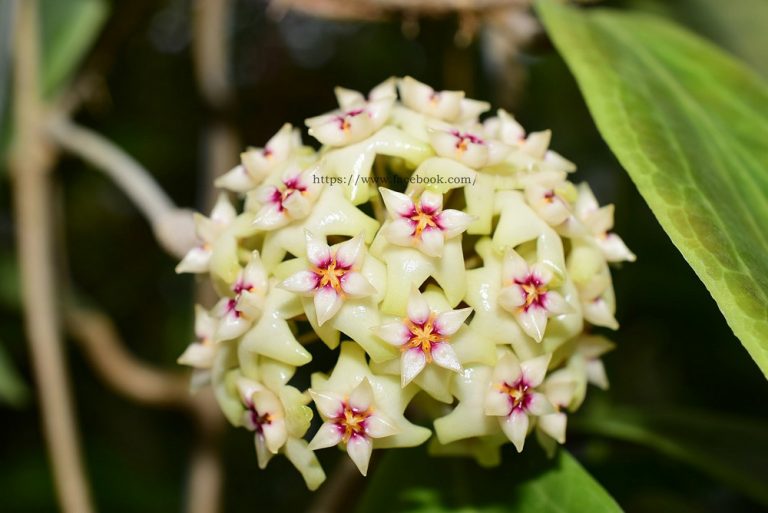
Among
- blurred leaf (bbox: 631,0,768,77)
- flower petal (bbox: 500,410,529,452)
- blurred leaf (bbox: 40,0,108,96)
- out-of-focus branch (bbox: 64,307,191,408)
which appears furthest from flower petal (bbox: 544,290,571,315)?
blurred leaf (bbox: 40,0,108,96)

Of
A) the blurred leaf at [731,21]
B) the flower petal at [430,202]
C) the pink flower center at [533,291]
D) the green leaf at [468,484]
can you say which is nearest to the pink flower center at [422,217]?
the flower petal at [430,202]

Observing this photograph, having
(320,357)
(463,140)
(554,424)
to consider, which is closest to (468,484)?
(554,424)

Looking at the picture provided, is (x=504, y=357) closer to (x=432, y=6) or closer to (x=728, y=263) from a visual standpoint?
(x=728, y=263)

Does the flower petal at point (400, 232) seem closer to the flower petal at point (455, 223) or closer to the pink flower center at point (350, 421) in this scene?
the flower petal at point (455, 223)

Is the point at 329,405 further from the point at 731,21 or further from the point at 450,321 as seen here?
the point at 731,21

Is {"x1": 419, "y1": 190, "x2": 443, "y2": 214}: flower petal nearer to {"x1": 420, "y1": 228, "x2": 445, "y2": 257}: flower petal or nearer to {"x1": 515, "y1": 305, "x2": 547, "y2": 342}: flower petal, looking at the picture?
{"x1": 420, "y1": 228, "x2": 445, "y2": 257}: flower petal

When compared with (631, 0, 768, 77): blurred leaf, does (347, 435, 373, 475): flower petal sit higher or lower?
lower

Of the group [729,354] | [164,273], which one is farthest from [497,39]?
[164,273]
